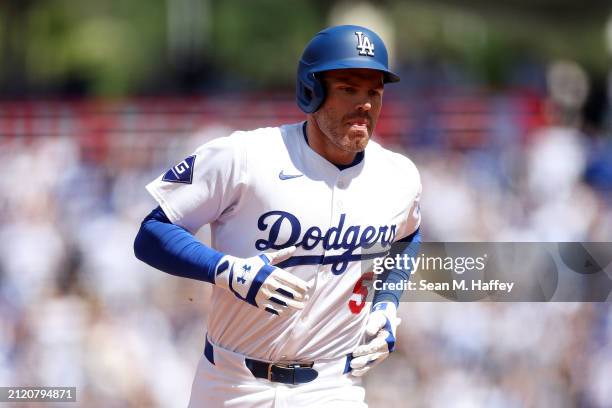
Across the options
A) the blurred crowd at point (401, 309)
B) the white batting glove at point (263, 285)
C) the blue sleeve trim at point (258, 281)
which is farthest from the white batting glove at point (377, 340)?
the blurred crowd at point (401, 309)

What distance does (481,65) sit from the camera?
1490 cm

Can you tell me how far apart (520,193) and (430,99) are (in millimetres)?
3185

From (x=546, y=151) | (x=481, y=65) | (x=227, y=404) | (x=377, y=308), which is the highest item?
(x=481, y=65)

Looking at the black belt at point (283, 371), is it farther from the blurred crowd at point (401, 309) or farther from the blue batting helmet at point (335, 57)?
the blurred crowd at point (401, 309)

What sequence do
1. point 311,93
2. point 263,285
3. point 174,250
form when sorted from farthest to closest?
point 311,93
point 174,250
point 263,285

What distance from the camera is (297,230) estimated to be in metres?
3.69

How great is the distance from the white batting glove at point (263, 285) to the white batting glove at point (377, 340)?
432mm

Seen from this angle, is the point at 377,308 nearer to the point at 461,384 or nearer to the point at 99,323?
the point at 461,384

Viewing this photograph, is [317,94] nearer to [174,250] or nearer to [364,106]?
[364,106]

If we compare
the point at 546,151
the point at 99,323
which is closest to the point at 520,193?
the point at 546,151

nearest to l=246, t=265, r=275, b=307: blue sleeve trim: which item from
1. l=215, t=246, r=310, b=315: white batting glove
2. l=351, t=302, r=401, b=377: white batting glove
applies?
l=215, t=246, r=310, b=315: white batting glove

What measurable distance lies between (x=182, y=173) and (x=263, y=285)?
531 mm

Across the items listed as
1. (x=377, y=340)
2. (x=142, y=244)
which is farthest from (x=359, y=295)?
(x=142, y=244)

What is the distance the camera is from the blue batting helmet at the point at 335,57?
369 cm
